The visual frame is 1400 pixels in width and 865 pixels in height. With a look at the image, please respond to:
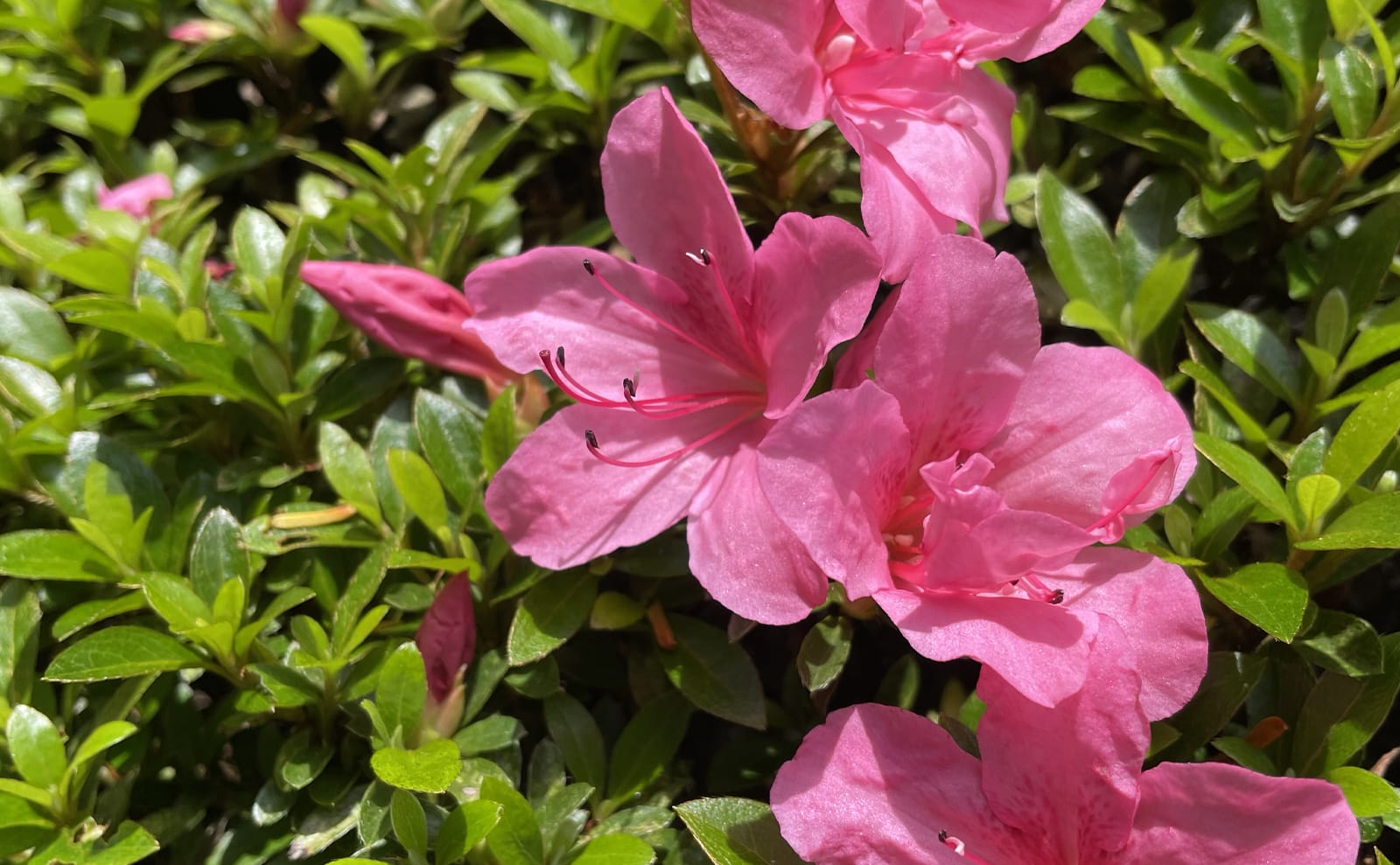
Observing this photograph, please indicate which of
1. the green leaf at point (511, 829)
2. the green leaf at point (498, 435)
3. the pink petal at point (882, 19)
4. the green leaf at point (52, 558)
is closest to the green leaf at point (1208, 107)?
the pink petal at point (882, 19)

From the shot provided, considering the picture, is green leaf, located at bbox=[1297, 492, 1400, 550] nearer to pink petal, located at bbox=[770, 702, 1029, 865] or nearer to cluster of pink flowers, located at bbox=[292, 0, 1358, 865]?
cluster of pink flowers, located at bbox=[292, 0, 1358, 865]

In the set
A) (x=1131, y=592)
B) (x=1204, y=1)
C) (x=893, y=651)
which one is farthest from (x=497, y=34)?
(x=1131, y=592)

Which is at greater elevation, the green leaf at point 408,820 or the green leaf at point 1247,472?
the green leaf at point 1247,472

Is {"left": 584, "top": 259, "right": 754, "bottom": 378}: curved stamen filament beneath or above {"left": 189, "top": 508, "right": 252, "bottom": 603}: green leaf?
above

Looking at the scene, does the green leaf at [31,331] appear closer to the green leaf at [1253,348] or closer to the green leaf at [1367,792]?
the green leaf at [1253,348]

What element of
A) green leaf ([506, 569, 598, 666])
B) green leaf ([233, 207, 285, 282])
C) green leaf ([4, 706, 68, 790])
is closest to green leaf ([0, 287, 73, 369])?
green leaf ([233, 207, 285, 282])

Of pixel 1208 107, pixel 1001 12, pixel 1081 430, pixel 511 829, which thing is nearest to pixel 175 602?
pixel 511 829
